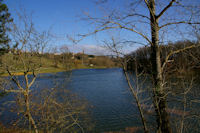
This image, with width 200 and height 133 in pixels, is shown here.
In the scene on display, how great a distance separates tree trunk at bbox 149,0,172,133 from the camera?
311cm

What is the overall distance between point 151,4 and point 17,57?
4111 mm

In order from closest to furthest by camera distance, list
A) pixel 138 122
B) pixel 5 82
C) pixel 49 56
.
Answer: pixel 5 82 < pixel 49 56 < pixel 138 122

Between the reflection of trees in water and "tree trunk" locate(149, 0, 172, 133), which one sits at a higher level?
"tree trunk" locate(149, 0, 172, 133)

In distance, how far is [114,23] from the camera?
3.04m

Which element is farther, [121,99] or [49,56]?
[121,99]

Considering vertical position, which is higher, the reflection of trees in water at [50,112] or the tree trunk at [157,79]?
the tree trunk at [157,79]

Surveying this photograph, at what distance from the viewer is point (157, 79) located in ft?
10.6

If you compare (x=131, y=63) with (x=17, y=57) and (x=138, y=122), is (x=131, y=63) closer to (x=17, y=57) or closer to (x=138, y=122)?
(x=17, y=57)

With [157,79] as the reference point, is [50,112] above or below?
below

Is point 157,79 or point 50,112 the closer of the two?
point 157,79

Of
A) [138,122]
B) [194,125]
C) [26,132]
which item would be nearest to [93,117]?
[138,122]

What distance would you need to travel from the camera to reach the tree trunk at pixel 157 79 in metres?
3.11

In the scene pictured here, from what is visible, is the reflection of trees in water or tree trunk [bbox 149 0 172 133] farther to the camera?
the reflection of trees in water

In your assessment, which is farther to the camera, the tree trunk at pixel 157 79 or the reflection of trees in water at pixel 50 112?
the reflection of trees in water at pixel 50 112
